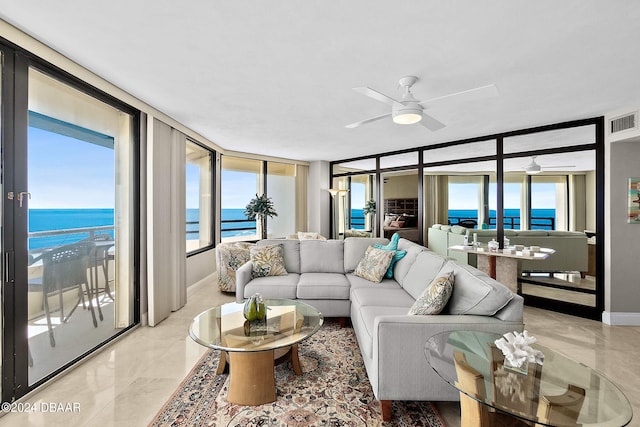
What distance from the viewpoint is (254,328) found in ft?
7.09

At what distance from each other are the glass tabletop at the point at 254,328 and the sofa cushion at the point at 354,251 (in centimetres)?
133

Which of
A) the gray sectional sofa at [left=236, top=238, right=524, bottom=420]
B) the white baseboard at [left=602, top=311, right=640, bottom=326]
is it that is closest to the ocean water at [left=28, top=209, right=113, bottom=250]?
the gray sectional sofa at [left=236, top=238, right=524, bottom=420]

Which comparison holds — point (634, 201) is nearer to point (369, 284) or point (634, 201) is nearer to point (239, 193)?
point (369, 284)

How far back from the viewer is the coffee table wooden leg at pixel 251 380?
6.43 feet

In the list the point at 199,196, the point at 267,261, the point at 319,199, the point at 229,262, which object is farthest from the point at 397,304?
the point at 319,199

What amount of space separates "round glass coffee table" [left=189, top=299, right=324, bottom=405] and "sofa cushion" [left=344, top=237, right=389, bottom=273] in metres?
1.56

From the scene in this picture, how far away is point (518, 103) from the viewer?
318 cm

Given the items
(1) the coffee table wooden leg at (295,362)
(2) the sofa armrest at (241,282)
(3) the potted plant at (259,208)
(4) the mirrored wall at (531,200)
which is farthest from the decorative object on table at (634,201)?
(3) the potted plant at (259,208)

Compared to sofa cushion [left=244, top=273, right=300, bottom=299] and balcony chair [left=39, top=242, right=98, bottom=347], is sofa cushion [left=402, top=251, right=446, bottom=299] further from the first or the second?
balcony chair [left=39, top=242, right=98, bottom=347]

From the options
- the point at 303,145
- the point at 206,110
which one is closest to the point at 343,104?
the point at 206,110

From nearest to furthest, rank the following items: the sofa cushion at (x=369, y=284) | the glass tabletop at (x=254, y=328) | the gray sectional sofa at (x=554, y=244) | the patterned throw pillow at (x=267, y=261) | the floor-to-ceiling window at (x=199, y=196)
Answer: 1. the glass tabletop at (x=254, y=328)
2. the sofa cushion at (x=369, y=284)
3. the patterned throw pillow at (x=267, y=261)
4. the gray sectional sofa at (x=554, y=244)
5. the floor-to-ceiling window at (x=199, y=196)

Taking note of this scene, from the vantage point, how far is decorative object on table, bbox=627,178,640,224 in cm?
346

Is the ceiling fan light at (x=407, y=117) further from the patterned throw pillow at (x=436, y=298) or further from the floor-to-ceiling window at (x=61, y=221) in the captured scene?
the floor-to-ceiling window at (x=61, y=221)

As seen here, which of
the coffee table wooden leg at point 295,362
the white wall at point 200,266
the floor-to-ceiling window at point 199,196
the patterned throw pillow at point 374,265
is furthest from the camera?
the floor-to-ceiling window at point 199,196
